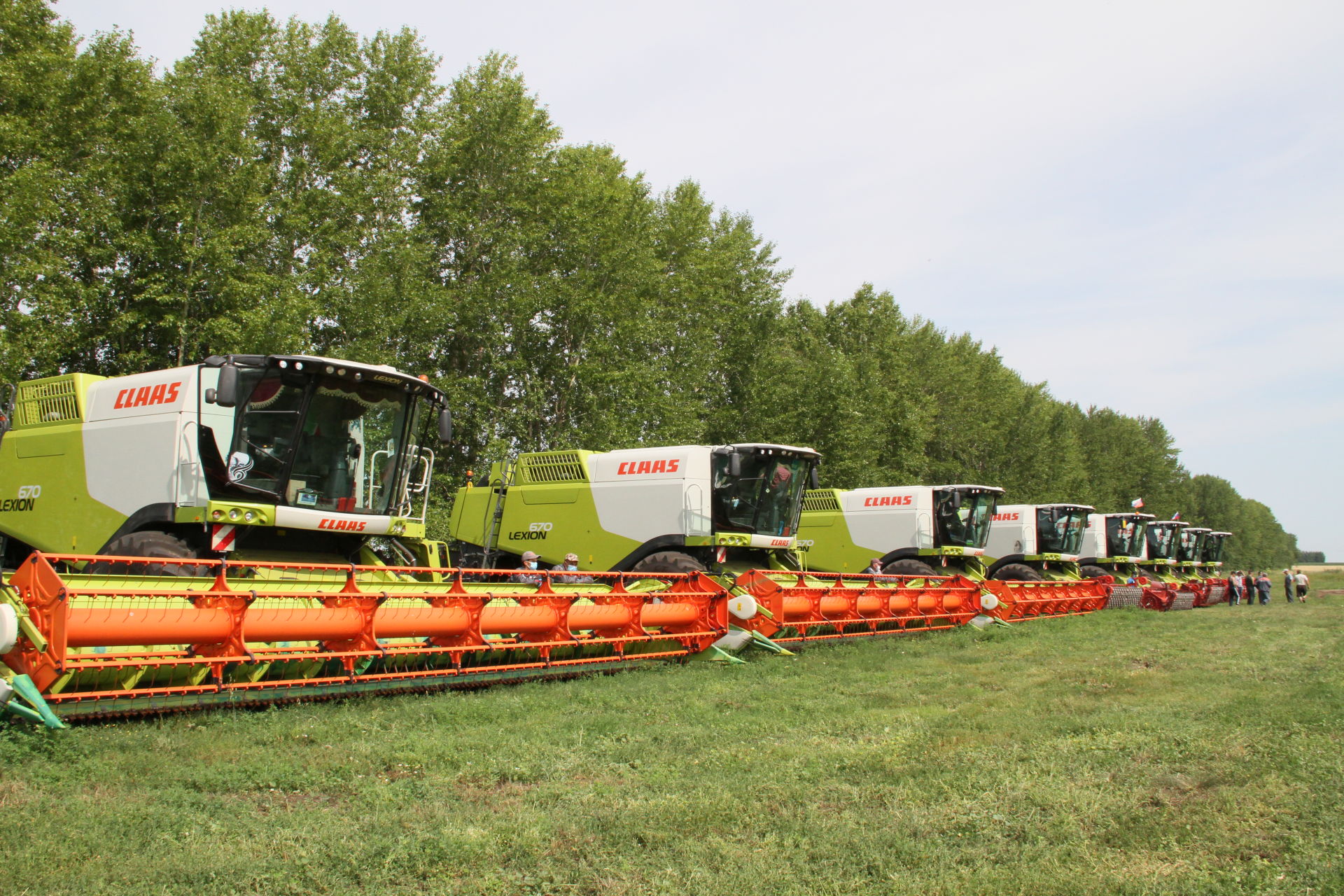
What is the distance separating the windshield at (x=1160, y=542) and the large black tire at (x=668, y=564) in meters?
25.7

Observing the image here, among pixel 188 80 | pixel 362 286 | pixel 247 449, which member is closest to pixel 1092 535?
pixel 362 286

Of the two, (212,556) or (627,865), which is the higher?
(212,556)

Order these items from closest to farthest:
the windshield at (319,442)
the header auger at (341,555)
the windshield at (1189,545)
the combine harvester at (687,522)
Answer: the header auger at (341,555), the windshield at (319,442), the combine harvester at (687,522), the windshield at (1189,545)

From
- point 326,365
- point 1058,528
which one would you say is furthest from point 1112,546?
point 326,365

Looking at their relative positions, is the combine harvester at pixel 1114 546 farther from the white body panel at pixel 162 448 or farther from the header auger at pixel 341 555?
the white body panel at pixel 162 448

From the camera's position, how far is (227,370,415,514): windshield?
876 cm

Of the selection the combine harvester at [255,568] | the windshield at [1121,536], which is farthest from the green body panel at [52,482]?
the windshield at [1121,536]

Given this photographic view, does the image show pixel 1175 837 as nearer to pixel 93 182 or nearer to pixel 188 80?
pixel 93 182

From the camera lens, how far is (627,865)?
3475 millimetres

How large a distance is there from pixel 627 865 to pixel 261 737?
9.11ft

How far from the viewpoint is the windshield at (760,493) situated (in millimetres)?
13531

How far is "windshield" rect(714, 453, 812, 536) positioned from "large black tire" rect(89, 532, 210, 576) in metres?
7.20

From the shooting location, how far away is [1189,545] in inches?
1387

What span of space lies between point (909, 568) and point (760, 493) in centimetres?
686
